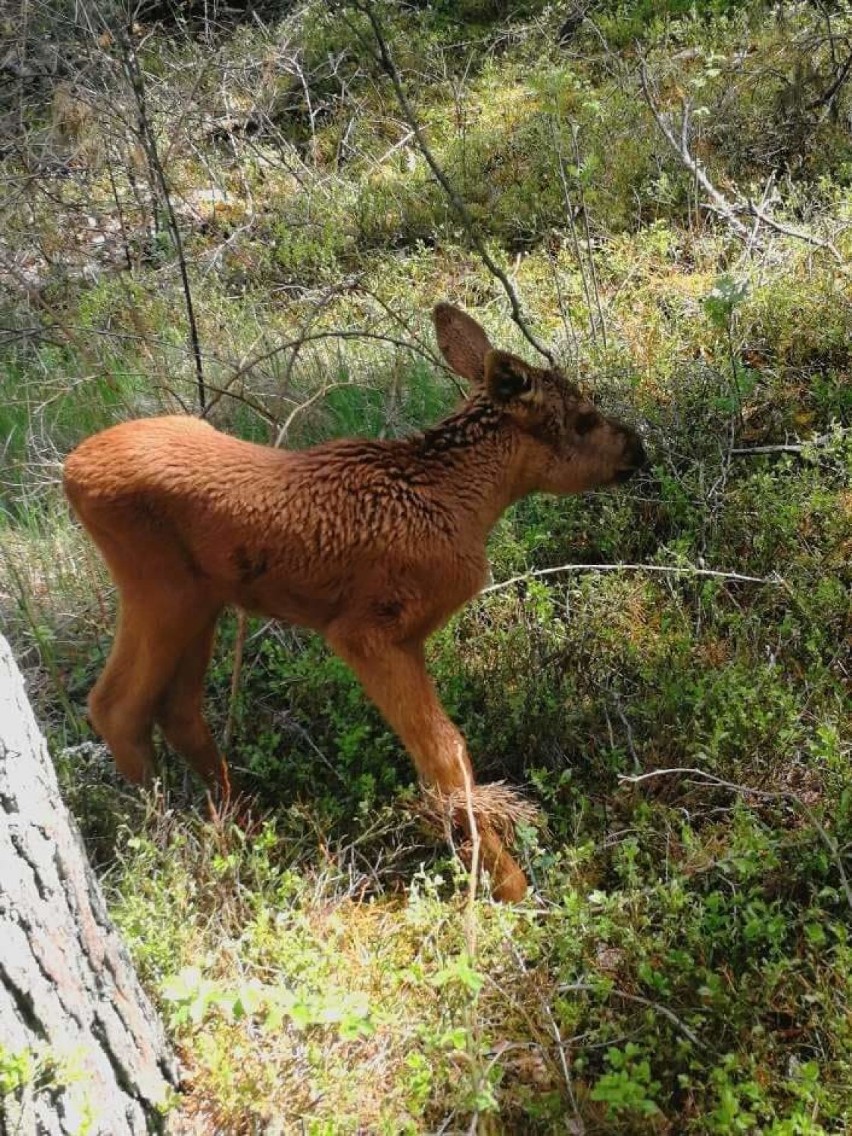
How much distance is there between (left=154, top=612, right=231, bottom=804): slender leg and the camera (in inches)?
151

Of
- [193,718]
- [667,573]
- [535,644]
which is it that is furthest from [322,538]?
[667,573]

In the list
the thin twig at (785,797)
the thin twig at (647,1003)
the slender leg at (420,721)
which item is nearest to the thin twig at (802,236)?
the thin twig at (785,797)

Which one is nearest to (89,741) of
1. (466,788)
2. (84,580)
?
(84,580)

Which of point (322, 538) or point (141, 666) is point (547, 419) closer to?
point (322, 538)

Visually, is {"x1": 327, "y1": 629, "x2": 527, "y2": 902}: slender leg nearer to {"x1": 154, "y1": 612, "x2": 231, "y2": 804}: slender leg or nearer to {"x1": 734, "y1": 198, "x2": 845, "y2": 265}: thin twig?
{"x1": 154, "y1": 612, "x2": 231, "y2": 804}: slender leg

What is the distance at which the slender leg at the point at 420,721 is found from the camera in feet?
11.4

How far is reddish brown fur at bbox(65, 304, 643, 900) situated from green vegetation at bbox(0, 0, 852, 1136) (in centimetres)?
34

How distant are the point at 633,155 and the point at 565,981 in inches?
252

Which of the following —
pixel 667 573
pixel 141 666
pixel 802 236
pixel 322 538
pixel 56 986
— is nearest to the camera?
pixel 56 986

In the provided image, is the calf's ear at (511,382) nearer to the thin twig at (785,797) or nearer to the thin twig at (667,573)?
the thin twig at (667,573)

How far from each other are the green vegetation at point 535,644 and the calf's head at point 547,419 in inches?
21.8

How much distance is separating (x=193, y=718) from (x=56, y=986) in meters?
1.68

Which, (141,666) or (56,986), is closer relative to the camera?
(56,986)

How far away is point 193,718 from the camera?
3896mm
